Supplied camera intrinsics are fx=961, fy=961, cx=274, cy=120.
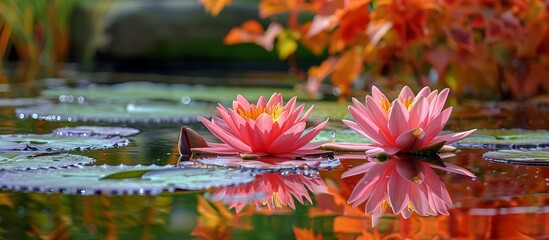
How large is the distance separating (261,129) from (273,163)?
59 millimetres

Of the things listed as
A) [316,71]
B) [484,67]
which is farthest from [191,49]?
[484,67]

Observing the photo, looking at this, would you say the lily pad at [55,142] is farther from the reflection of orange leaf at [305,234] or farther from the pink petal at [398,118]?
the reflection of orange leaf at [305,234]

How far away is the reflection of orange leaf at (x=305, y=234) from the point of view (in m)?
1.01

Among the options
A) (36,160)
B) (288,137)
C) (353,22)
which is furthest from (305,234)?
(353,22)

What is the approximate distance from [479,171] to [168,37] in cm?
520

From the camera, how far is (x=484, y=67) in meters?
3.05

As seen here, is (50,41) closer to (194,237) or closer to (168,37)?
(168,37)

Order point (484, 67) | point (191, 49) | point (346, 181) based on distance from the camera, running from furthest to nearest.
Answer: point (191, 49), point (484, 67), point (346, 181)

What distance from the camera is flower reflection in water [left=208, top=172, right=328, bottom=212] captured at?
3.97ft

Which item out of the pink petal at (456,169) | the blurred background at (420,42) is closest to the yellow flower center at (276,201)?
the pink petal at (456,169)

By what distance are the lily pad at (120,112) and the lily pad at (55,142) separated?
43cm

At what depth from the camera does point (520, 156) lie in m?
1.61

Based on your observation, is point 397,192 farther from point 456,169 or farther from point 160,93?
point 160,93

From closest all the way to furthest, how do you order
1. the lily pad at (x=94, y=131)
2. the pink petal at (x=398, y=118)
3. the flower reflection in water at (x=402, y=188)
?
the flower reflection in water at (x=402, y=188), the pink petal at (x=398, y=118), the lily pad at (x=94, y=131)
